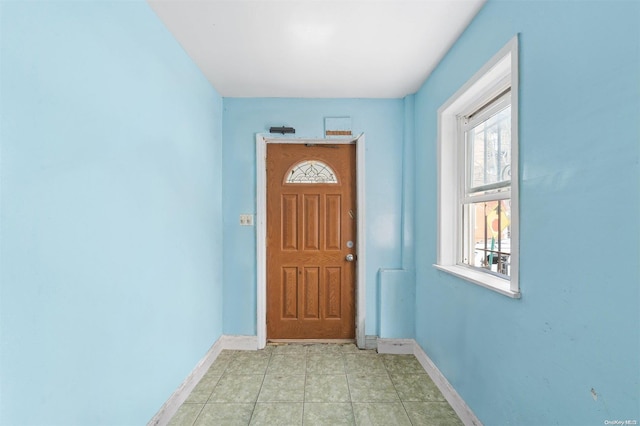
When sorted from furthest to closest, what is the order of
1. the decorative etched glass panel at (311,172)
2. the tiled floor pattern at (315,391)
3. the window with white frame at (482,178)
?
the decorative etched glass panel at (311,172)
the tiled floor pattern at (315,391)
the window with white frame at (482,178)

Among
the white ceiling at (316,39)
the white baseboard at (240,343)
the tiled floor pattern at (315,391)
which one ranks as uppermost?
the white ceiling at (316,39)

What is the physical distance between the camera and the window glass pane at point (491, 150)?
→ 1632mm

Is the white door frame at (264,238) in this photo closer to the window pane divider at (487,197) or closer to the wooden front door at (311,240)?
the wooden front door at (311,240)

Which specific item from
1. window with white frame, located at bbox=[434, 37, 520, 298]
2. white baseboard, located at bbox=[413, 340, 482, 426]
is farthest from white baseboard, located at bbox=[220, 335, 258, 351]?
window with white frame, located at bbox=[434, 37, 520, 298]

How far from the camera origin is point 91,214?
1179 mm

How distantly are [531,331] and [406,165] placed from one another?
6.07 ft

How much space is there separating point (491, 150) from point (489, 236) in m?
0.54

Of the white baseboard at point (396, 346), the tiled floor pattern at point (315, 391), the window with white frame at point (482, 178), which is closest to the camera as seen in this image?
the window with white frame at point (482, 178)

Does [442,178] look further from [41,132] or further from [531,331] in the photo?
[41,132]

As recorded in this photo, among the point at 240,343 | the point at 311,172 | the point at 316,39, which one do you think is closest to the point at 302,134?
the point at 311,172

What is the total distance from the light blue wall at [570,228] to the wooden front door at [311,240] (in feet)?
4.81

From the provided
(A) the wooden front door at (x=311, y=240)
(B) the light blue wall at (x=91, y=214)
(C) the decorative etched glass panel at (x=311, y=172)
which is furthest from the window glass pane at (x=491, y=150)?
(B) the light blue wall at (x=91, y=214)

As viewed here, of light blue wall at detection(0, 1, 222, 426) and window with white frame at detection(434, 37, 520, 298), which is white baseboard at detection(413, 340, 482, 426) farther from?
light blue wall at detection(0, 1, 222, 426)

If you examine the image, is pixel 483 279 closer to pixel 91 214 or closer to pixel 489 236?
pixel 489 236
